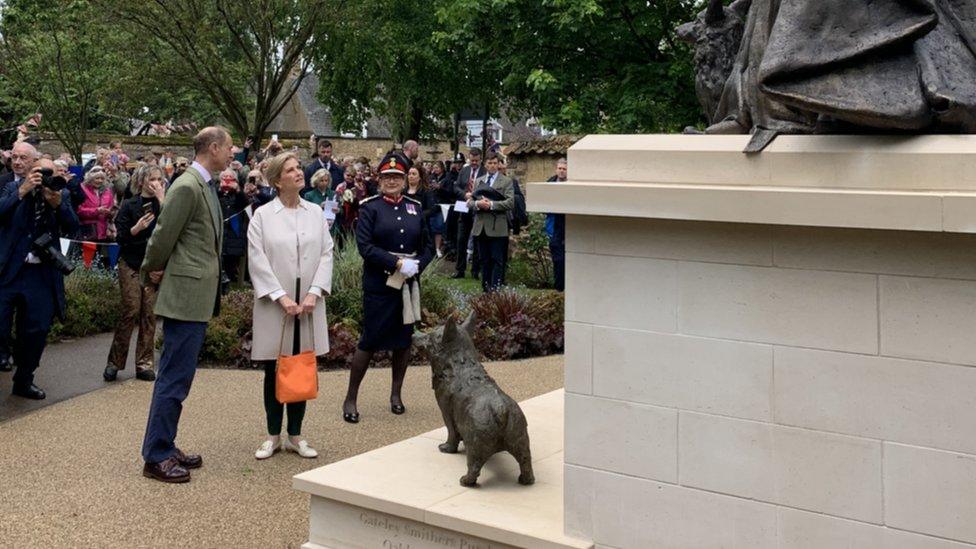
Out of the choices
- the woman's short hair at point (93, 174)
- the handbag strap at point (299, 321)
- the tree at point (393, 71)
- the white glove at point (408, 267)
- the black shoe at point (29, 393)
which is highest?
the tree at point (393, 71)

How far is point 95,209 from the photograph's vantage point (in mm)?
13969

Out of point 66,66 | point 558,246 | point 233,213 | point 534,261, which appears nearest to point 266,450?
point 233,213

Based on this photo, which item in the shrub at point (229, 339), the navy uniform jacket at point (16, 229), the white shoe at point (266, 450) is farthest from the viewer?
the shrub at point (229, 339)

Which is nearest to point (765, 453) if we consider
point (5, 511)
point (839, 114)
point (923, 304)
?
point (923, 304)

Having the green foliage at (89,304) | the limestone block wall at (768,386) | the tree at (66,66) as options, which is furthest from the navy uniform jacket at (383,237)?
the tree at (66,66)

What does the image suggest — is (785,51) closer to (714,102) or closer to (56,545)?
(714,102)

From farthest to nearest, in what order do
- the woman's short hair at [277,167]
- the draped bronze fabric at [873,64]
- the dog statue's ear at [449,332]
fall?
the woman's short hair at [277,167] → the dog statue's ear at [449,332] → the draped bronze fabric at [873,64]

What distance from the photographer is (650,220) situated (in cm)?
415

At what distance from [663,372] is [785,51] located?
4.25ft

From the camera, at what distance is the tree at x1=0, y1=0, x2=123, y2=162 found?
22.2 m

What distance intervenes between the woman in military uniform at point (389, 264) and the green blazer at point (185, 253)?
4.82 feet

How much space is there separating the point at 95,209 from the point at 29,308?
5443 millimetres

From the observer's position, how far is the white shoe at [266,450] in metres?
7.11

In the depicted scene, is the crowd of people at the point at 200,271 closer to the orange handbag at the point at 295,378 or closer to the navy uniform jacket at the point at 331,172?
the orange handbag at the point at 295,378
